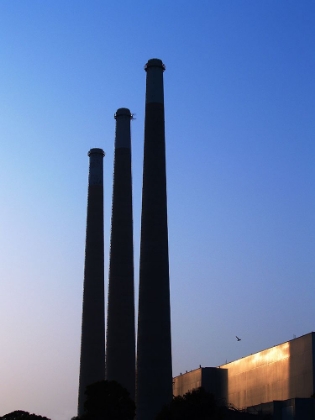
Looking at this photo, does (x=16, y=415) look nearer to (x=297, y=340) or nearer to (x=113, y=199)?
(x=113, y=199)

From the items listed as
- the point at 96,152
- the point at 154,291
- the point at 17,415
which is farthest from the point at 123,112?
the point at 17,415

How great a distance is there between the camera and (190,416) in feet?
154

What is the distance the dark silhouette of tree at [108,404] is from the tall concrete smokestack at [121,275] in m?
13.7

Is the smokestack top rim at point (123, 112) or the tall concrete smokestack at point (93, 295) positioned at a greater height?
the smokestack top rim at point (123, 112)

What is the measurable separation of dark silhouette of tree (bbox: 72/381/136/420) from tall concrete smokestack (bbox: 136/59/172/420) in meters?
4.24

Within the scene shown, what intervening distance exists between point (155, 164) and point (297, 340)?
1514 centimetres

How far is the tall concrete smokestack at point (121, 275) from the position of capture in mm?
64875

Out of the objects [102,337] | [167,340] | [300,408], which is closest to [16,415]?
[102,337]

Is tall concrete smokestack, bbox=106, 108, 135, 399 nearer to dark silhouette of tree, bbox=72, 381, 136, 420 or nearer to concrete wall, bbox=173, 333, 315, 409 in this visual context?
Answer: concrete wall, bbox=173, 333, 315, 409

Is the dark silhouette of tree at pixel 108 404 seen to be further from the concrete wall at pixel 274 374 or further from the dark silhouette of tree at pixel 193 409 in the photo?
the concrete wall at pixel 274 374

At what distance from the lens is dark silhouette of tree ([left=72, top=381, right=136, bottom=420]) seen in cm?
4850

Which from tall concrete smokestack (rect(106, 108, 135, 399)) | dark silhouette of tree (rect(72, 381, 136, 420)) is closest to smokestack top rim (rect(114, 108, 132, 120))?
tall concrete smokestack (rect(106, 108, 135, 399))

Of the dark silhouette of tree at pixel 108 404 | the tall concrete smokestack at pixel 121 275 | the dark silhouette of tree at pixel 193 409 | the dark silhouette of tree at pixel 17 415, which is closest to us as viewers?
the dark silhouette of tree at pixel 193 409

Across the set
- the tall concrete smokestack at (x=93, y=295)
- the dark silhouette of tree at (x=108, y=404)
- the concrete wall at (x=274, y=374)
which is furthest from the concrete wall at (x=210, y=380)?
the dark silhouette of tree at (x=108, y=404)
